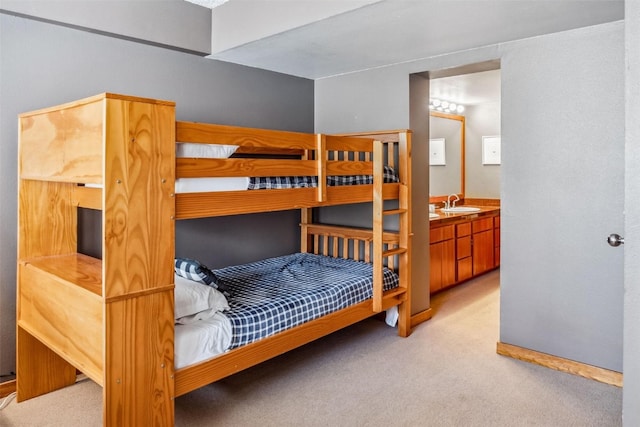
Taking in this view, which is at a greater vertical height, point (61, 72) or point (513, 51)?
point (513, 51)

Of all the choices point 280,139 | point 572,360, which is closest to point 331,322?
point 280,139

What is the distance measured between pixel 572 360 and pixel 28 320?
318 cm

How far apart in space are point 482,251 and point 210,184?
13.0 feet

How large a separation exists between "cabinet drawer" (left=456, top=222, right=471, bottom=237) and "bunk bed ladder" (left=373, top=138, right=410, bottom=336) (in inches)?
53.7

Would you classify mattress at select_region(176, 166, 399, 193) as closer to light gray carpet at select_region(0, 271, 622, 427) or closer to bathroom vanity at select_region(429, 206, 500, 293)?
light gray carpet at select_region(0, 271, 622, 427)

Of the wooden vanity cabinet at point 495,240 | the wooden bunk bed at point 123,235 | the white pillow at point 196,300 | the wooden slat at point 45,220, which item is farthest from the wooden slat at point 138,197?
the wooden vanity cabinet at point 495,240

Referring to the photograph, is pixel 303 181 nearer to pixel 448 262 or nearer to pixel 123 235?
pixel 123 235

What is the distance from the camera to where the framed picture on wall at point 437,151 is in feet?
18.0

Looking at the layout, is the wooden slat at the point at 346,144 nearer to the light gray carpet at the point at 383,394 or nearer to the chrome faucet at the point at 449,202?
the light gray carpet at the point at 383,394

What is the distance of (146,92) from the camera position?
9.74 ft

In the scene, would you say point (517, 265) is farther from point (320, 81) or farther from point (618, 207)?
point (320, 81)

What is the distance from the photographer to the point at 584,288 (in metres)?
2.74

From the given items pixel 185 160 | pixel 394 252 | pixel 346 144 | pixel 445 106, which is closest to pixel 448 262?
pixel 394 252

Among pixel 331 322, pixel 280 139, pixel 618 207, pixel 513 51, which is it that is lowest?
pixel 331 322
